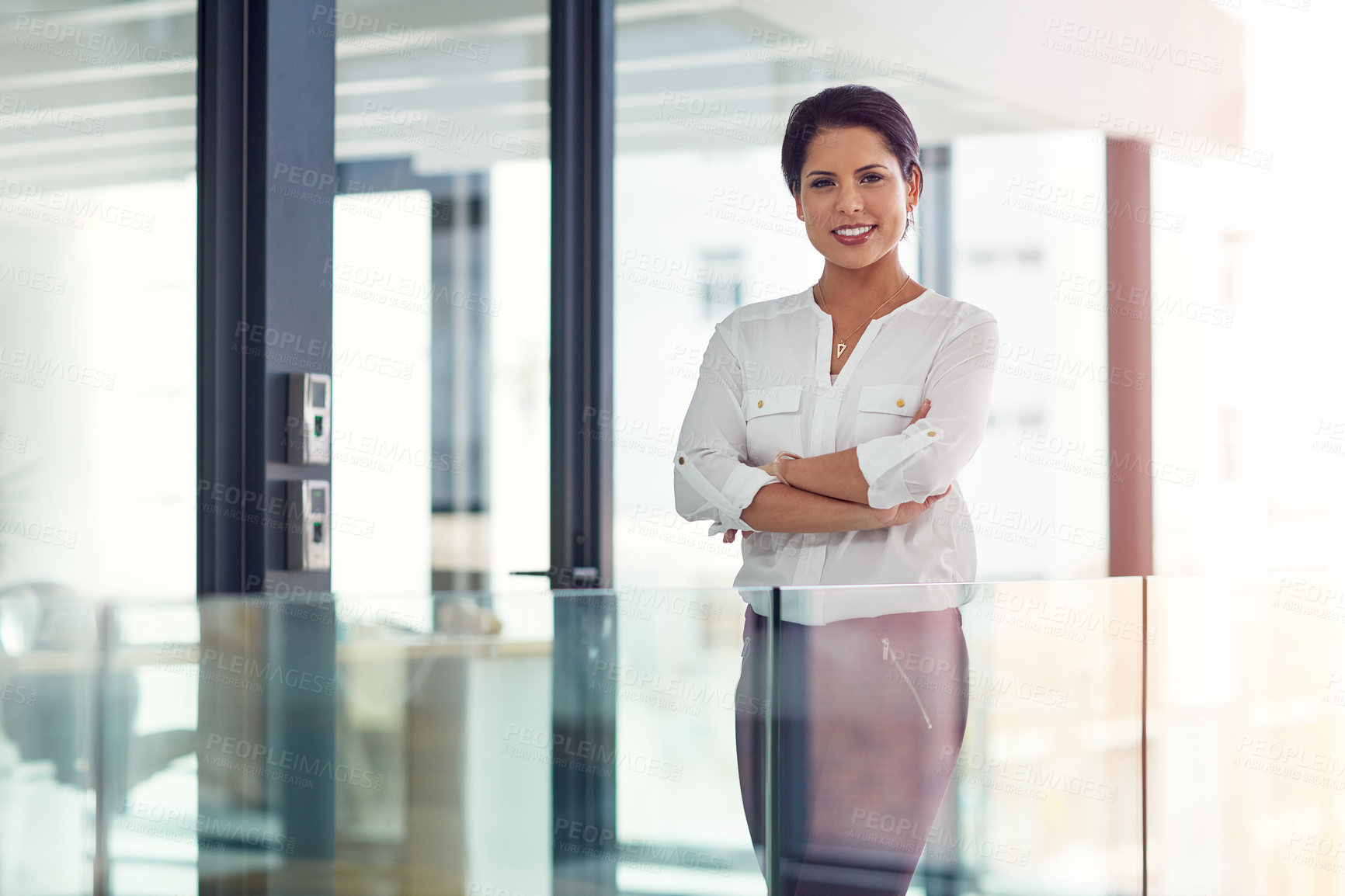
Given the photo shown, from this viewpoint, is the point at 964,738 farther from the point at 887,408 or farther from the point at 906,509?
the point at 887,408

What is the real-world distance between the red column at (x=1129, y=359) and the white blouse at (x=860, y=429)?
8.43 ft

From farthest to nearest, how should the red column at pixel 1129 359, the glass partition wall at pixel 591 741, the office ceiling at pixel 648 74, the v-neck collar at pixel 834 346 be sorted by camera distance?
the red column at pixel 1129 359 < the office ceiling at pixel 648 74 < the v-neck collar at pixel 834 346 < the glass partition wall at pixel 591 741

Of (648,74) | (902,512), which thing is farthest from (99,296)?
(648,74)

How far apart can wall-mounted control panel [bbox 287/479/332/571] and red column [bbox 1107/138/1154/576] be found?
2765 mm

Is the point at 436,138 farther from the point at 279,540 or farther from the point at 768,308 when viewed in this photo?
the point at 768,308

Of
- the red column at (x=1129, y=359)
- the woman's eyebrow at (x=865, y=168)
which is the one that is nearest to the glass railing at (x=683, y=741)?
the woman's eyebrow at (x=865, y=168)

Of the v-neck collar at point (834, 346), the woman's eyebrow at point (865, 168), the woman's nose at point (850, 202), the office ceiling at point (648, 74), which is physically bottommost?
the v-neck collar at point (834, 346)

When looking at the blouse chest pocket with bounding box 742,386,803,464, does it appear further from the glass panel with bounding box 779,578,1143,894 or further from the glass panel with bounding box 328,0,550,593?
the glass panel with bounding box 328,0,550,593

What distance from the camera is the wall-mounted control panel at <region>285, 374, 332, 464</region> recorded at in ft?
8.26

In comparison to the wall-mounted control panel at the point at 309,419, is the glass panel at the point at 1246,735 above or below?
below

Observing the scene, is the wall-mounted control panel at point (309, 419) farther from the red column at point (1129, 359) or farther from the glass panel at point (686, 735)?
the red column at point (1129, 359)

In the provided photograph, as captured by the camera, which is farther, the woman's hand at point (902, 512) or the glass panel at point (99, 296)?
the glass panel at point (99, 296)

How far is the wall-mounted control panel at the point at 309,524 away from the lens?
253cm

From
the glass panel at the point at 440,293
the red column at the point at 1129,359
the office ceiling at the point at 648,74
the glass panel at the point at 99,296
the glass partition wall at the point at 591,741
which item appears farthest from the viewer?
the red column at the point at 1129,359
